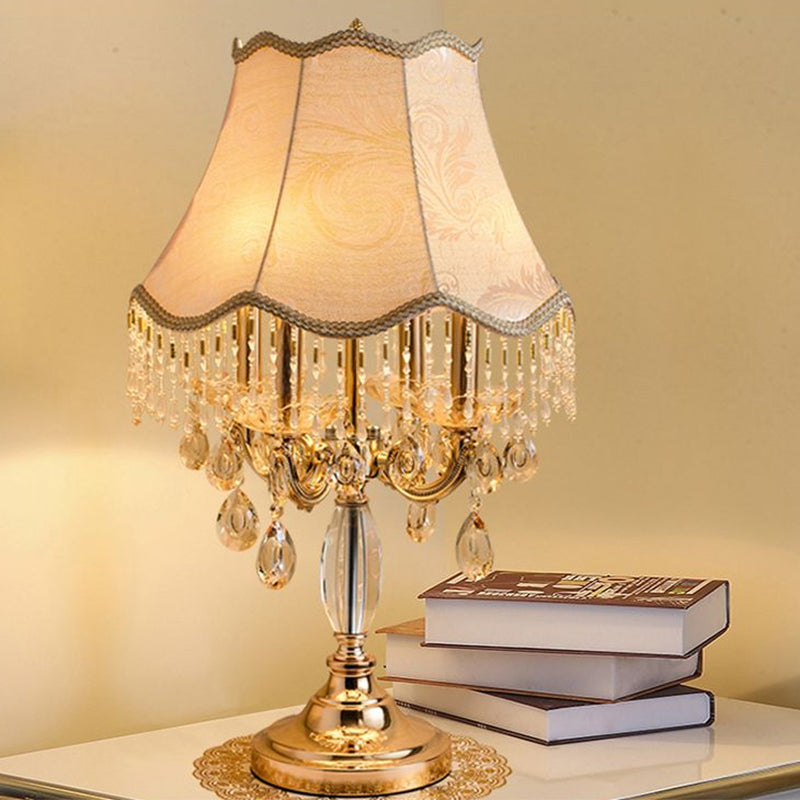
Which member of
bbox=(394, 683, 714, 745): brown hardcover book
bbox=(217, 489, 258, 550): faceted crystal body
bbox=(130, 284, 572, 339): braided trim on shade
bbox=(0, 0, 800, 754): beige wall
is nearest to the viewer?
bbox=(130, 284, 572, 339): braided trim on shade

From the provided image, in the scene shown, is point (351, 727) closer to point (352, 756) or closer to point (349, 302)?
point (352, 756)

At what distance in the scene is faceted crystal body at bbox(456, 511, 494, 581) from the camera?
3.66 feet

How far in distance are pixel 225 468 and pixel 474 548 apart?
0.73 feet

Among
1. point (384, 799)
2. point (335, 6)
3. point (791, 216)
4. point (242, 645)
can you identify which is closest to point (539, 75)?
point (335, 6)

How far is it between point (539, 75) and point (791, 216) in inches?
14.4

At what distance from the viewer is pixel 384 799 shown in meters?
1.05

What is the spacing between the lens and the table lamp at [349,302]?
39.4 inches

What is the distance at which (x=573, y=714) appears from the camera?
3.95ft

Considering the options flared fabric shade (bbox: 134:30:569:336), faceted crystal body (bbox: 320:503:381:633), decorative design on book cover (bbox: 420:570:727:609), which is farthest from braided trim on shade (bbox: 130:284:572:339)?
decorative design on book cover (bbox: 420:570:727:609)

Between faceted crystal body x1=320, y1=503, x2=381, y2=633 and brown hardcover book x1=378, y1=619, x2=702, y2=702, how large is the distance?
16 centimetres

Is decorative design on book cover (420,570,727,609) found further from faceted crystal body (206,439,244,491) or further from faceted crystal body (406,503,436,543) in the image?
faceted crystal body (206,439,244,491)

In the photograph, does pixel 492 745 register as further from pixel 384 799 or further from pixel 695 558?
pixel 695 558

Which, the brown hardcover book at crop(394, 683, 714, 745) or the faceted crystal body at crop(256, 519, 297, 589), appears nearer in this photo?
the faceted crystal body at crop(256, 519, 297, 589)

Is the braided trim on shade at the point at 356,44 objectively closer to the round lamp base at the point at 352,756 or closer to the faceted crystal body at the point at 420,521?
the faceted crystal body at the point at 420,521
